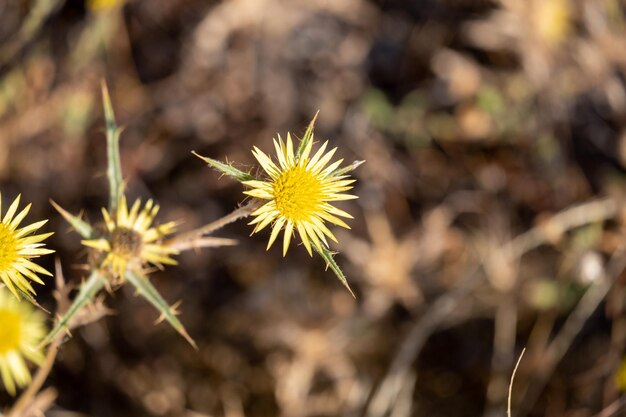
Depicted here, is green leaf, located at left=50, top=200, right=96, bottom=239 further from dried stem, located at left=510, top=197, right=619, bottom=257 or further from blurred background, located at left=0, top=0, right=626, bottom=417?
dried stem, located at left=510, top=197, right=619, bottom=257

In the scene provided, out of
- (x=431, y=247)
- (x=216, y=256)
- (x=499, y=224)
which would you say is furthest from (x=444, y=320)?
(x=216, y=256)

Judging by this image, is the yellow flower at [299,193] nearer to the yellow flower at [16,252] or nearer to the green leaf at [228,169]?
the green leaf at [228,169]

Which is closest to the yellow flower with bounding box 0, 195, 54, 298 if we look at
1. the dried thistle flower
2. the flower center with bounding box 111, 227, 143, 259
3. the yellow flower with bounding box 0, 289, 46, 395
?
the flower center with bounding box 111, 227, 143, 259

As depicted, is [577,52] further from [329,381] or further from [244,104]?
[329,381]

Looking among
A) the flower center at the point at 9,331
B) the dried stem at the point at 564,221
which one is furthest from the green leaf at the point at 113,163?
the dried stem at the point at 564,221

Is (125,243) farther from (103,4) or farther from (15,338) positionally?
(103,4)

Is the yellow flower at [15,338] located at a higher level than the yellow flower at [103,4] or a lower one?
lower
